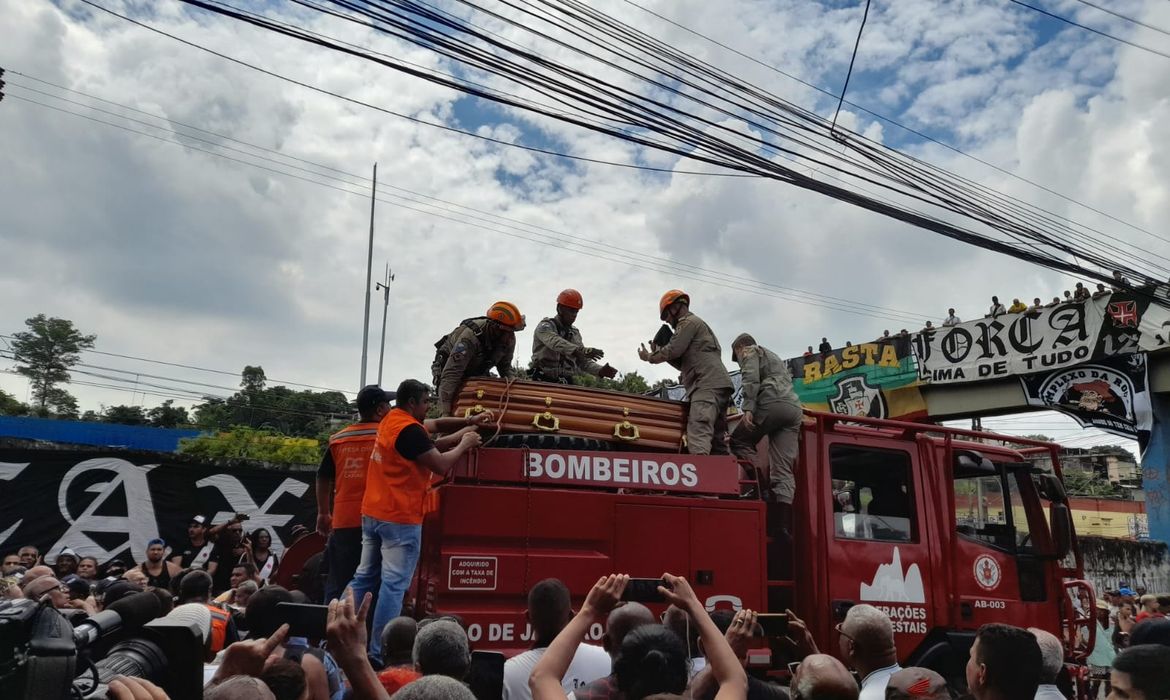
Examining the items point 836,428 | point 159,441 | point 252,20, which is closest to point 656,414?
point 836,428

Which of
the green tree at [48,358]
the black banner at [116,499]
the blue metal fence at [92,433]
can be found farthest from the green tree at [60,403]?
the black banner at [116,499]

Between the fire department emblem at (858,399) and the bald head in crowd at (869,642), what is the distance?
52.1 feet

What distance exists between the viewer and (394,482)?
4.93 m

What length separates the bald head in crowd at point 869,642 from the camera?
11.8 ft

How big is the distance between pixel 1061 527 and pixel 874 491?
1388mm

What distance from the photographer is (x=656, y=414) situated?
20.0 feet

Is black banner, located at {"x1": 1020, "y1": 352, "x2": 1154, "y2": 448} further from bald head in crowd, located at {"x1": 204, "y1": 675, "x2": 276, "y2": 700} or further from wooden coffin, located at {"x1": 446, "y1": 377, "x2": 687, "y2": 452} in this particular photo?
bald head in crowd, located at {"x1": 204, "y1": 675, "x2": 276, "y2": 700}

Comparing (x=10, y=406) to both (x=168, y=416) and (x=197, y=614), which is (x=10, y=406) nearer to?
(x=168, y=416)

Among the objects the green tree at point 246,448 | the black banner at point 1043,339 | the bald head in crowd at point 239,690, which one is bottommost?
the bald head in crowd at point 239,690

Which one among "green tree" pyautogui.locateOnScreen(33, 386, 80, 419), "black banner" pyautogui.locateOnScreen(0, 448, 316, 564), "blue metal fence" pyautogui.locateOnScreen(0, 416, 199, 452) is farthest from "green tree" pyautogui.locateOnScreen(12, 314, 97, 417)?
"black banner" pyautogui.locateOnScreen(0, 448, 316, 564)

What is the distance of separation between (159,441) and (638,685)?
35791 mm

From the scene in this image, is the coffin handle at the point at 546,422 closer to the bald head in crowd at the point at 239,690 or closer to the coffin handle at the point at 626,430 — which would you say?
the coffin handle at the point at 626,430

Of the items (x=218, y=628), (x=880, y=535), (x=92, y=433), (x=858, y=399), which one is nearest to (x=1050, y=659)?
(x=880, y=535)

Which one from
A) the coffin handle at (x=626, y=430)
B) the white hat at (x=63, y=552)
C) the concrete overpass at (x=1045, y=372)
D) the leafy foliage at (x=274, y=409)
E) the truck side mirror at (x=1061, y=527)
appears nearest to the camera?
the coffin handle at (x=626, y=430)
